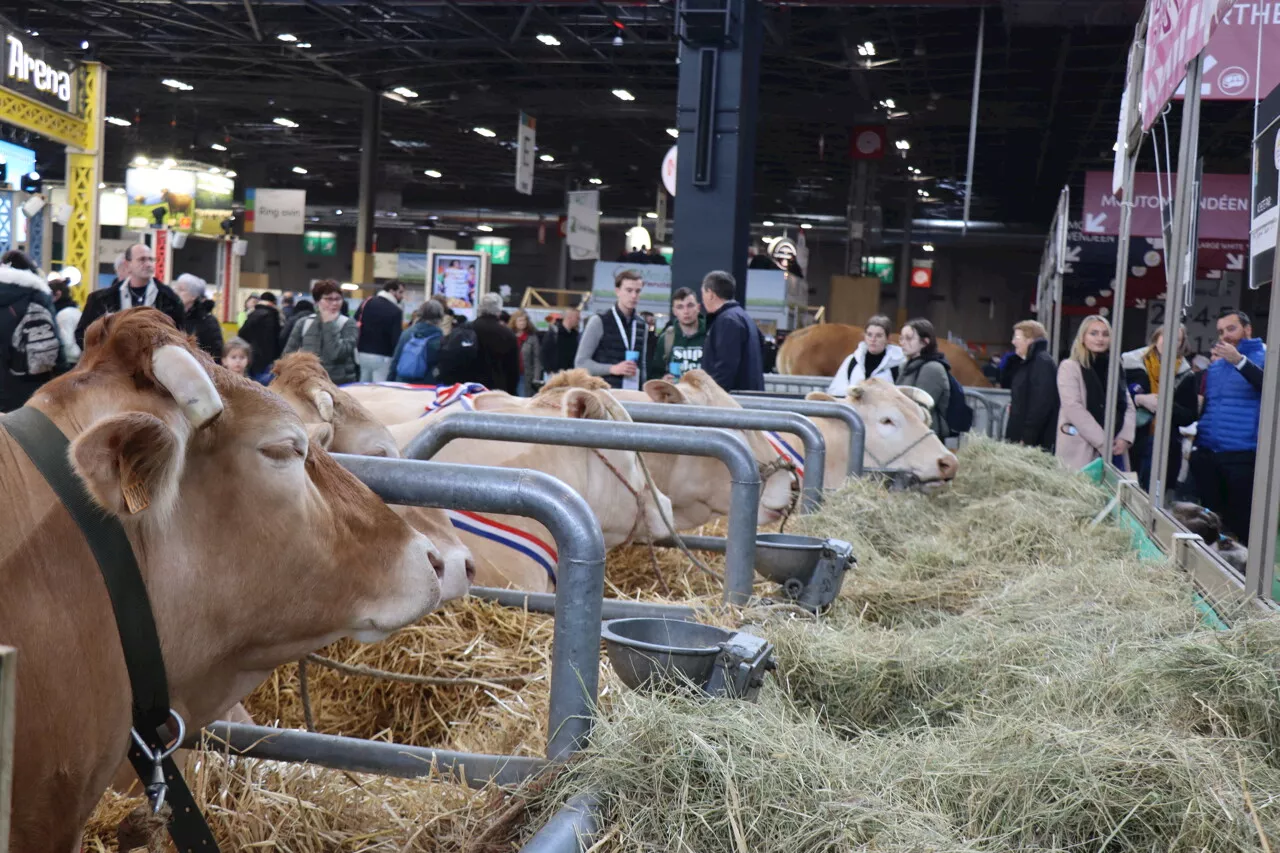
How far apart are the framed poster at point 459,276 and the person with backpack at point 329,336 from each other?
9.01 metres

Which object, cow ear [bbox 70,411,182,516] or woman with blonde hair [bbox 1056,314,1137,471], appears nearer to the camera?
cow ear [bbox 70,411,182,516]

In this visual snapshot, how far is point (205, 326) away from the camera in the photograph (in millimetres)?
7859

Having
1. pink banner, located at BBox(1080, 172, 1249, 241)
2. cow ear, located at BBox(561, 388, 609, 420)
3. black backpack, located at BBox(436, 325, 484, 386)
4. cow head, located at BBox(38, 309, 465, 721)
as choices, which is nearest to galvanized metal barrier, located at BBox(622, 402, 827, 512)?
cow ear, located at BBox(561, 388, 609, 420)

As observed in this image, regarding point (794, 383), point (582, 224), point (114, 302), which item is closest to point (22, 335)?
point (114, 302)

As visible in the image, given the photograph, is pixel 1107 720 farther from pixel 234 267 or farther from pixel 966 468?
pixel 234 267

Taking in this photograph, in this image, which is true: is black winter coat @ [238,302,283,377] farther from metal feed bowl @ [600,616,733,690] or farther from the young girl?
metal feed bowl @ [600,616,733,690]

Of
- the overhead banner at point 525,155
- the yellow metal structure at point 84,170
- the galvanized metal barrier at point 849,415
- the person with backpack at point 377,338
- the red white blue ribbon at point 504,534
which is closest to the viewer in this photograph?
the red white blue ribbon at point 504,534

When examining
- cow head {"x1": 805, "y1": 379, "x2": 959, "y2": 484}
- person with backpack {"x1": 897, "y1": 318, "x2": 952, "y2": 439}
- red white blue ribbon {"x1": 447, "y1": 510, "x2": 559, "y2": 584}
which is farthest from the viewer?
person with backpack {"x1": 897, "y1": 318, "x2": 952, "y2": 439}

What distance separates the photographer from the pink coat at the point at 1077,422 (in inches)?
324

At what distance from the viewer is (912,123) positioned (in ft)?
76.9

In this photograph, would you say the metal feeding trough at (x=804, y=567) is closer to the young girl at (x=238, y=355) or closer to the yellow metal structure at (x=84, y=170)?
the young girl at (x=238, y=355)

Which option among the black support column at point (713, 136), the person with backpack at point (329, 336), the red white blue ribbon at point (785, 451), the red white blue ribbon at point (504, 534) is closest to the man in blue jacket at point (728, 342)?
the red white blue ribbon at point (785, 451)

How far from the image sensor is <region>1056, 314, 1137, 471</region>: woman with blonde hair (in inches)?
325

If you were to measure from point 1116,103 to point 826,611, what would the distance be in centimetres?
1909
